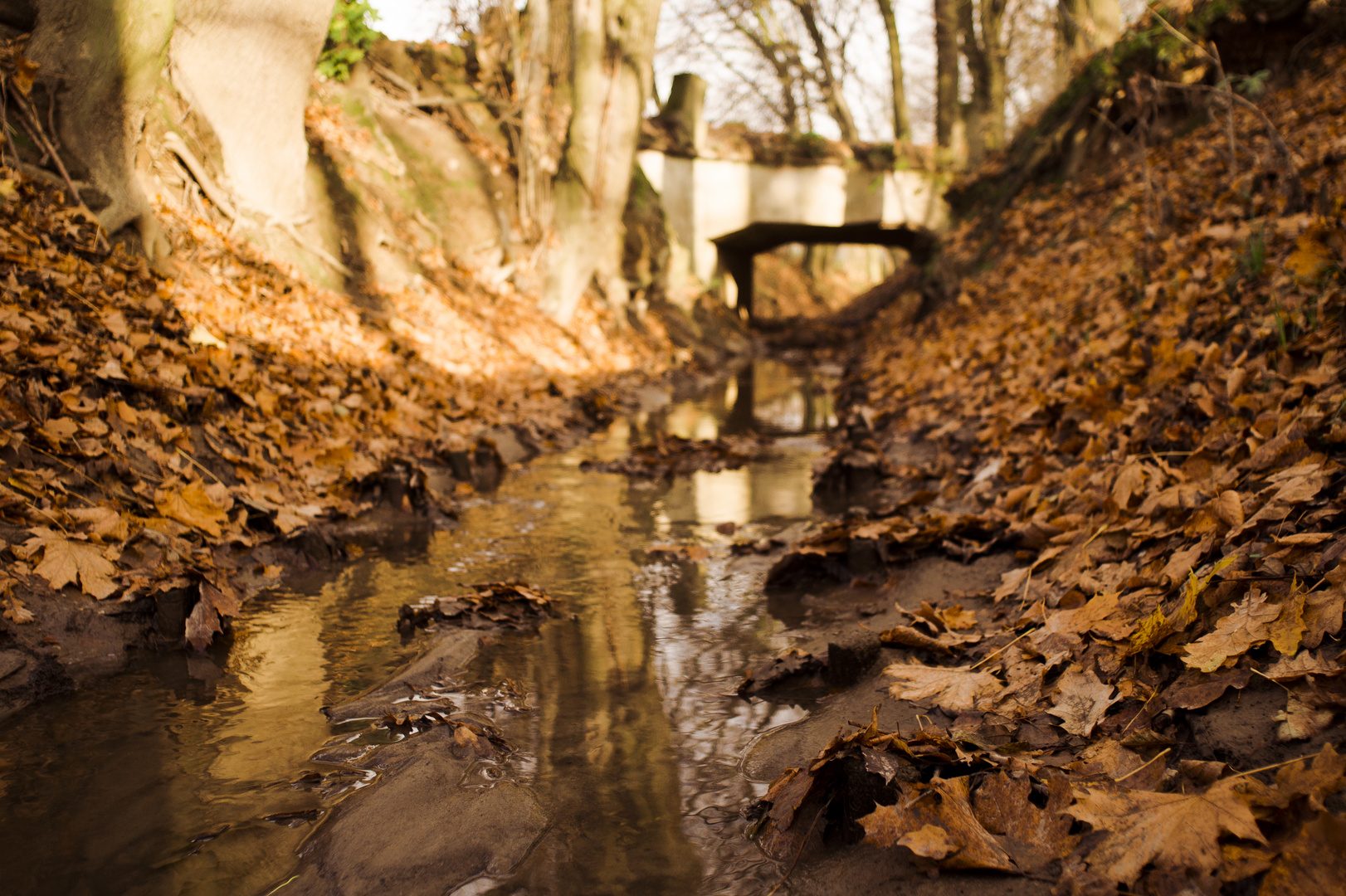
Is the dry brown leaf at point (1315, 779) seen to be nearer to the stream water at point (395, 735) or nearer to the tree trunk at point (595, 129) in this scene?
the stream water at point (395, 735)

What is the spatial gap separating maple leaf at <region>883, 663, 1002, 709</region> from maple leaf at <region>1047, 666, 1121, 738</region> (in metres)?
0.17

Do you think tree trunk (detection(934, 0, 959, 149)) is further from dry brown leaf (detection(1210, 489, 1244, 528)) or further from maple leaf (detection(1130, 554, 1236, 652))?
maple leaf (detection(1130, 554, 1236, 652))

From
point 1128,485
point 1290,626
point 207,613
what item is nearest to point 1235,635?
point 1290,626

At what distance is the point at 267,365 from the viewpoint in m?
4.93

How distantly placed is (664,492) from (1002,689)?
343cm

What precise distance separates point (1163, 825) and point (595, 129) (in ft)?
37.6

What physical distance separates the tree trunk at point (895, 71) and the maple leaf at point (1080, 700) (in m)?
21.6

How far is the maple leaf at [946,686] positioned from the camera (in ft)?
6.85

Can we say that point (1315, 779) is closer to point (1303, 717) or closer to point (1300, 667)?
point (1303, 717)

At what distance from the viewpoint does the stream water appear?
170 centimetres

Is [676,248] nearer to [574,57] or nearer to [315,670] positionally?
[574,57]

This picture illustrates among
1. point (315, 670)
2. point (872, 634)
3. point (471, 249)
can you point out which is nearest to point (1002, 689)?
point (872, 634)

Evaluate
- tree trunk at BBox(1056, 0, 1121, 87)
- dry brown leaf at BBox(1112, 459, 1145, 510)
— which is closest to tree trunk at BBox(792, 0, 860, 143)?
tree trunk at BBox(1056, 0, 1121, 87)

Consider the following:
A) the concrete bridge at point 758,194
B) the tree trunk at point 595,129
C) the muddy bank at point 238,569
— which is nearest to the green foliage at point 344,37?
the tree trunk at point 595,129
